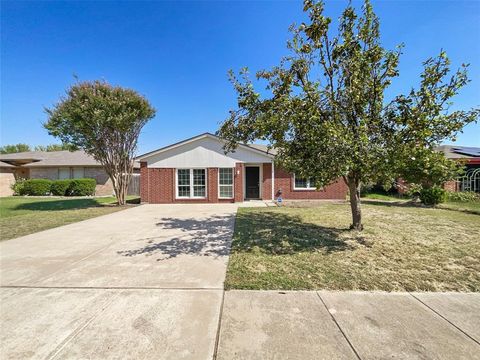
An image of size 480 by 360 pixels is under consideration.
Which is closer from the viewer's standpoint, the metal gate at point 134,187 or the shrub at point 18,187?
the shrub at point 18,187

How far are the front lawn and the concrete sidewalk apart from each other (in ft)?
1.12

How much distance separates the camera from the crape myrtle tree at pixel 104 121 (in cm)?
1141

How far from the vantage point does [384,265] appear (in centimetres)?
445

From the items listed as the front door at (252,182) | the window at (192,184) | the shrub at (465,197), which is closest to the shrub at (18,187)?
the window at (192,184)

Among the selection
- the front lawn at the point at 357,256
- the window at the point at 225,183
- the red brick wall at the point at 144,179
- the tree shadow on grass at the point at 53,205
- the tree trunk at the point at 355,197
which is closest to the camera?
the front lawn at the point at 357,256

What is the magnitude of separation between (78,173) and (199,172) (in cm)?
1456

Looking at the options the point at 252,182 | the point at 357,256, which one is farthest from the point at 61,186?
the point at 357,256

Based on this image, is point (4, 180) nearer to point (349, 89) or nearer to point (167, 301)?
point (167, 301)

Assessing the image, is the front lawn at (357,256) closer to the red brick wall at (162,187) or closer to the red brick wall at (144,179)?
the red brick wall at (162,187)

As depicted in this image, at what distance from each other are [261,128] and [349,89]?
7.36 ft

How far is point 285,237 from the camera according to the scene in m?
6.41

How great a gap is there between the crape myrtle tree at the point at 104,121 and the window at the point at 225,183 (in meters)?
5.36

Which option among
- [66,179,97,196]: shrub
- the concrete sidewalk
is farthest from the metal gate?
the concrete sidewalk

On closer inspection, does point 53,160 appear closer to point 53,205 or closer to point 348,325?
point 53,205
